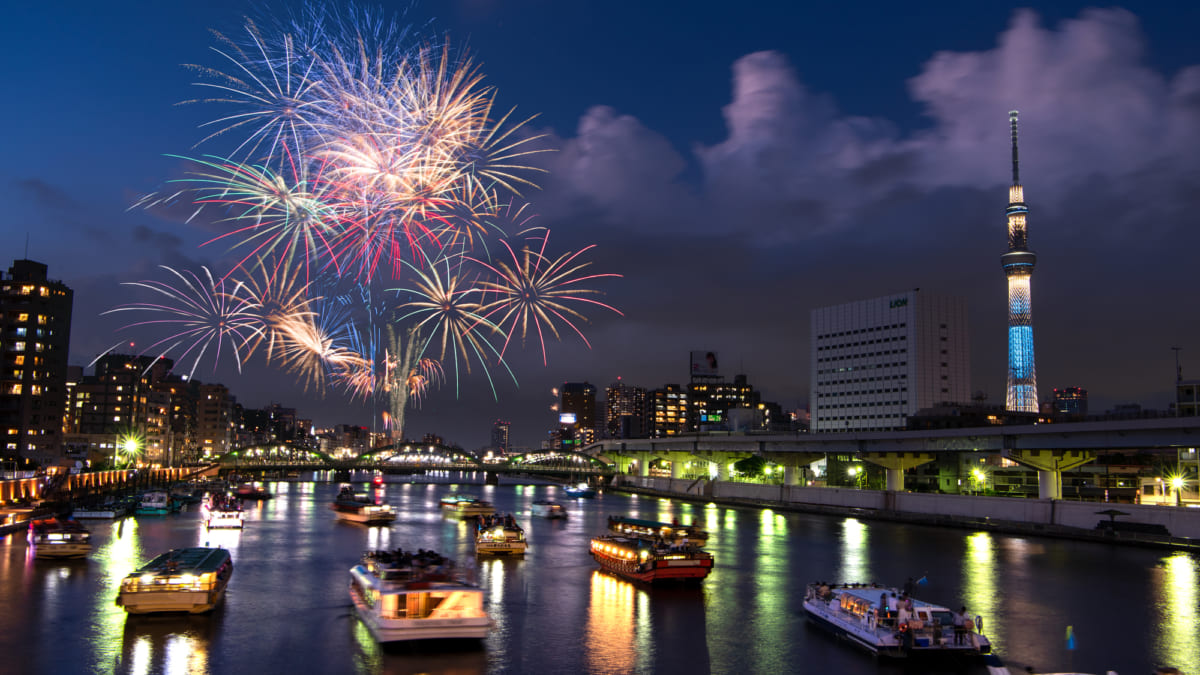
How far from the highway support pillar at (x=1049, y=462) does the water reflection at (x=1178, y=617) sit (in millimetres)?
22727

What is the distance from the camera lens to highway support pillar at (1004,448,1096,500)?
83562 mm

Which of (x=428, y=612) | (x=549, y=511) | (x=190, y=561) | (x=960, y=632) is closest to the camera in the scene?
(x=428, y=612)

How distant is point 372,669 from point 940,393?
186 metres

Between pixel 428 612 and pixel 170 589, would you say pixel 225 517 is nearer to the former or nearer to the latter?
pixel 170 589

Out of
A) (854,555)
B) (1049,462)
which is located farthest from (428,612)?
(1049,462)

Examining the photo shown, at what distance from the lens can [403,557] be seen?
123 feet

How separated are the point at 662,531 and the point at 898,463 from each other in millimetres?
51589

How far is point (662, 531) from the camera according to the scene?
67188mm

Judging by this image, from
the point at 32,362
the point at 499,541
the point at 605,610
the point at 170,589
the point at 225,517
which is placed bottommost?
the point at 225,517

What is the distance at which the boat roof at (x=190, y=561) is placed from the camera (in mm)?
37688

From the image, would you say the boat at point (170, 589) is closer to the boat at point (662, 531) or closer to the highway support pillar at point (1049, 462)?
the boat at point (662, 531)

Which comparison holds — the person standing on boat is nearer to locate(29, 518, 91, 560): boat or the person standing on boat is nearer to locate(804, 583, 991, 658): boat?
locate(804, 583, 991, 658): boat

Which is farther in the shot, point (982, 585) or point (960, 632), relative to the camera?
point (982, 585)

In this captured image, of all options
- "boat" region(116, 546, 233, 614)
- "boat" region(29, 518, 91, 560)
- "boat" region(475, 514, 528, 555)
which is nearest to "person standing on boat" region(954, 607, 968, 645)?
"boat" region(116, 546, 233, 614)
